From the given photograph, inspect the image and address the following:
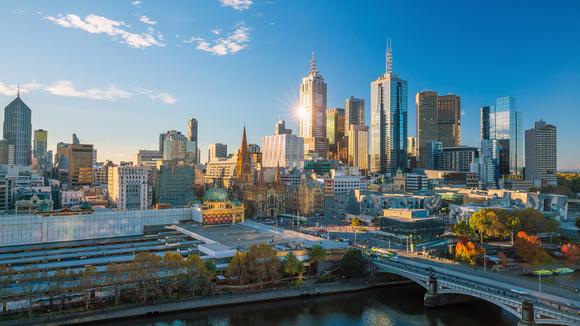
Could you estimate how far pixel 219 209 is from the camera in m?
121

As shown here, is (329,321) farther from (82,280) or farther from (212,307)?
(82,280)

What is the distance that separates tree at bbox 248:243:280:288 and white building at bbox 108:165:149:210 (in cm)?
12345

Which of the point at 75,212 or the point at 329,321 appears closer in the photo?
the point at 329,321

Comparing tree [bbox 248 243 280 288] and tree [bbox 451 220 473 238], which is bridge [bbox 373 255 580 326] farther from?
tree [bbox 451 220 473 238]

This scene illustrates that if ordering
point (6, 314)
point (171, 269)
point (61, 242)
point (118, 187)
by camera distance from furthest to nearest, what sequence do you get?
point (118, 187) → point (61, 242) → point (171, 269) → point (6, 314)

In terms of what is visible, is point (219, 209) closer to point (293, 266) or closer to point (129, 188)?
point (293, 266)

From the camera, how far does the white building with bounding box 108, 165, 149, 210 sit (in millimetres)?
186000

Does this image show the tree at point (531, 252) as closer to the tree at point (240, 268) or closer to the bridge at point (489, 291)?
the bridge at point (489, 291)

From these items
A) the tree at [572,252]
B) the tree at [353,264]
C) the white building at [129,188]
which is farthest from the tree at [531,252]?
the white building at [129,188]

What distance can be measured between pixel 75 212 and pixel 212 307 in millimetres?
55321

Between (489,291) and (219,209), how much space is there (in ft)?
242

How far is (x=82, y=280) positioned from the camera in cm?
6319

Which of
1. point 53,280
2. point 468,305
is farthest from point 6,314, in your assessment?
point 468,305

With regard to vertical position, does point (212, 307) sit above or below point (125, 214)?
below
